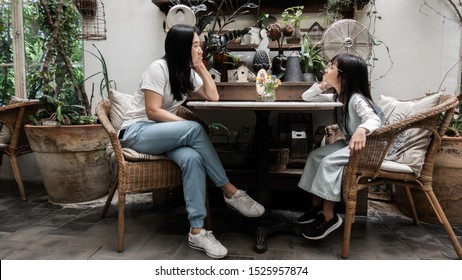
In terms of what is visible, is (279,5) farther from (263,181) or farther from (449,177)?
(449,177)

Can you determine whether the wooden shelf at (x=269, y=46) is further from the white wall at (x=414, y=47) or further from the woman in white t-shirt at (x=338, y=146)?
the woman in white t-shirt at (x=338, y=146)

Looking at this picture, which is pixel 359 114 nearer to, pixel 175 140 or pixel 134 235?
pixel 175 140

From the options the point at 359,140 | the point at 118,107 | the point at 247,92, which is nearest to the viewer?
the point at 359,140

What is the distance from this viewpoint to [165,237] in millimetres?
1930

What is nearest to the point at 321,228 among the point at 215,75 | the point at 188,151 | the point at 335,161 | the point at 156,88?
the point at 335,161

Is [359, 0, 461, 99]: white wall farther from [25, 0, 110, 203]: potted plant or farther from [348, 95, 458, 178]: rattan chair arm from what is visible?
[25, 0, 110, 203]: potted plant

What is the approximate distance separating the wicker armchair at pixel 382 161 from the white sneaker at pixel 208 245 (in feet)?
1.93

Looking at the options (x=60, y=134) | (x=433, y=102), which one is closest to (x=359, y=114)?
(x=433, y=102)

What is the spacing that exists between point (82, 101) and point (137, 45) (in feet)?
2.18

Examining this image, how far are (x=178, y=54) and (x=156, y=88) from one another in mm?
230

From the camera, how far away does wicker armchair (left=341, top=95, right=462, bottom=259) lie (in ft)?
5.32

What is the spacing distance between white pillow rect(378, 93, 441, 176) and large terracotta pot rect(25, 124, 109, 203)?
6.32 ft

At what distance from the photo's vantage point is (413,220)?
221 centimetres
